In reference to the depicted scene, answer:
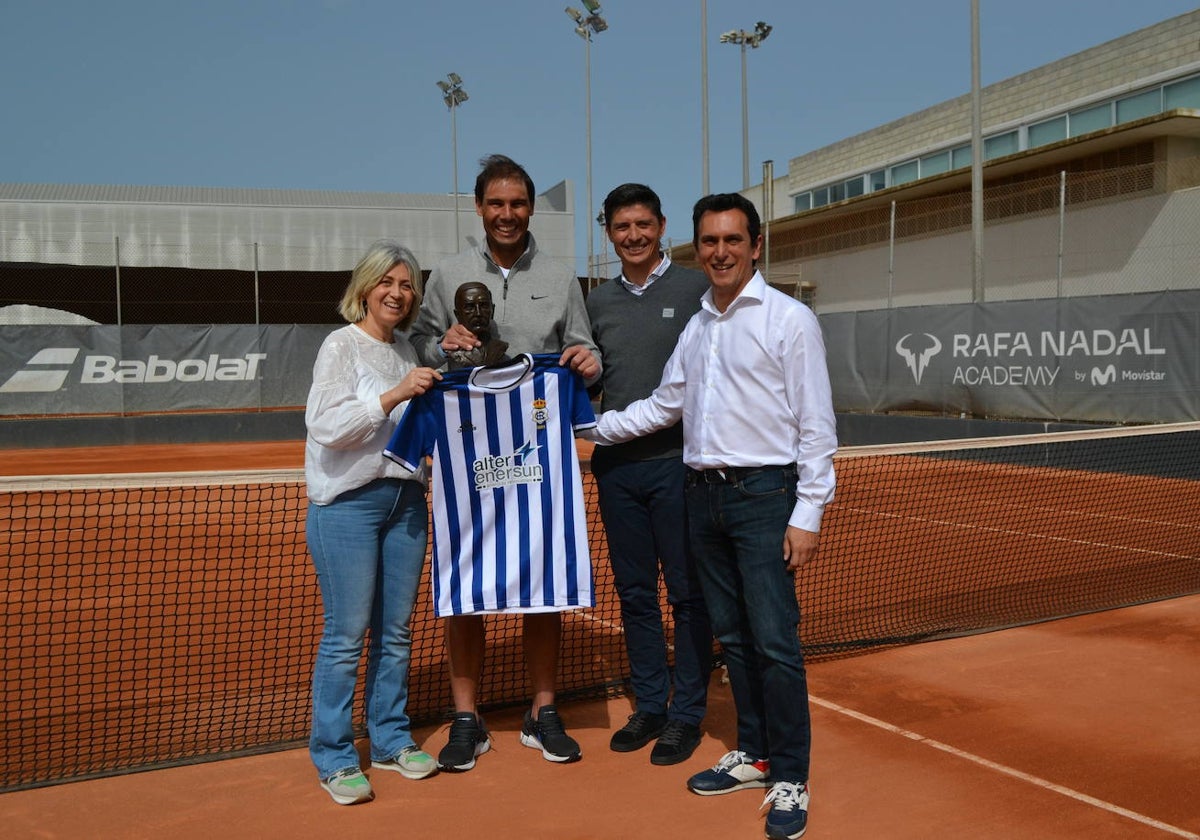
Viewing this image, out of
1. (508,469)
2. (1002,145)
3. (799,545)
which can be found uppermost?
(1002,145)

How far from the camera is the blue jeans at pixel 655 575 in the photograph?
4.12 meters

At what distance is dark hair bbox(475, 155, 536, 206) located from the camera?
4.08 m

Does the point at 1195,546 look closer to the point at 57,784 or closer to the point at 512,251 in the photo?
the point at 512,251

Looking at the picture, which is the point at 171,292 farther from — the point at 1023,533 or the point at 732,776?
the point at 732,776

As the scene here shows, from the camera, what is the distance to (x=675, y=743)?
408cm

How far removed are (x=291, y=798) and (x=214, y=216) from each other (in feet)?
129

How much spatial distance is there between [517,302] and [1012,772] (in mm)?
2693

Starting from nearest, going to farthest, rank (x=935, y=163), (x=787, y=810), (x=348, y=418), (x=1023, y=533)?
(x=787, y=810) < (x=348, y=418) < (x=1023, y=533) < (x=935, y=163)

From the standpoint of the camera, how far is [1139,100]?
69.2ft

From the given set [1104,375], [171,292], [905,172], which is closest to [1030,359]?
[1104,375]

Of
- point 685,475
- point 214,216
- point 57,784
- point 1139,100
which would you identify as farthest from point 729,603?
point 214,216

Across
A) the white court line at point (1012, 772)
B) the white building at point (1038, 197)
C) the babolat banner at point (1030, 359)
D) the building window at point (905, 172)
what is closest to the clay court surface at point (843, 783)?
the white court line at point (1012, 772)

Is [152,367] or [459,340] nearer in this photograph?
[459,340]

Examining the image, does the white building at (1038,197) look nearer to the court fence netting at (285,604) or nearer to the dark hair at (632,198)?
the court fence netting at (285,604)
